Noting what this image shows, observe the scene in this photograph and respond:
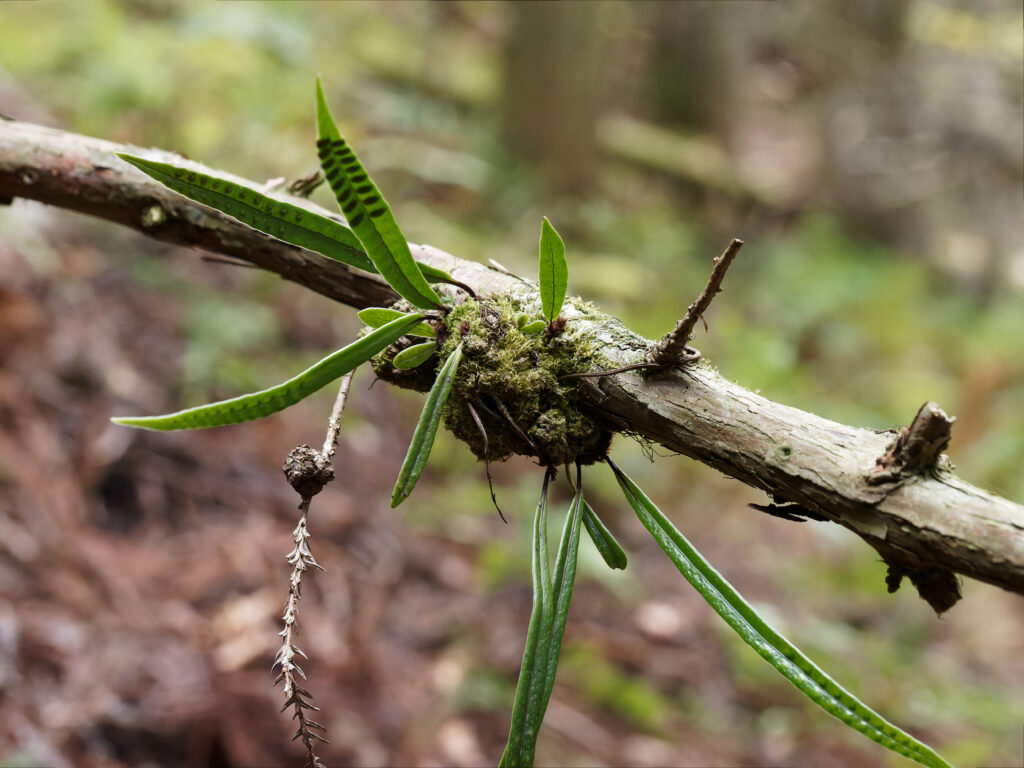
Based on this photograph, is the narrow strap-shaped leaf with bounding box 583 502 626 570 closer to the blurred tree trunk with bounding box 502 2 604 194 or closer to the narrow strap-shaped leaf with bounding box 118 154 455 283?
the narrow strap-shaped leaf with bounding box 118 154 455 283

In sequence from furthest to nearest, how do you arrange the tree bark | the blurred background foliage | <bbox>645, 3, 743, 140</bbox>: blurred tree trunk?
<bbox>645, 3, 743, 140</bbox>: blurred tree trunk, the blurred background foliage, the tree bark

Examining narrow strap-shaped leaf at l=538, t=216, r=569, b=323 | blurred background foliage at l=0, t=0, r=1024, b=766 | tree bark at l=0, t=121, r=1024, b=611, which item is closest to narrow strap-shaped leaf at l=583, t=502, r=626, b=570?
tree bark at l=0, t=121, r=1024, b=611

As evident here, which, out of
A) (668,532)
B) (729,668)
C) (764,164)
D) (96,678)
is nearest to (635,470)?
(729,668)

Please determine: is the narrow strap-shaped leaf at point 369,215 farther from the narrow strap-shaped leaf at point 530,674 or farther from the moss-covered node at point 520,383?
the narrow strap-shaped leaf at point 530,674

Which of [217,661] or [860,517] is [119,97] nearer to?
[217,661]

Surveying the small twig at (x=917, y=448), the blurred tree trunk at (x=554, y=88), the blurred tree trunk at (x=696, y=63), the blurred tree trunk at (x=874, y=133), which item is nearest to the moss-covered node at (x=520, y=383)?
the small twig at (x=917, y=448)

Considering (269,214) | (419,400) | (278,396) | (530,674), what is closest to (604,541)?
(530,674)
